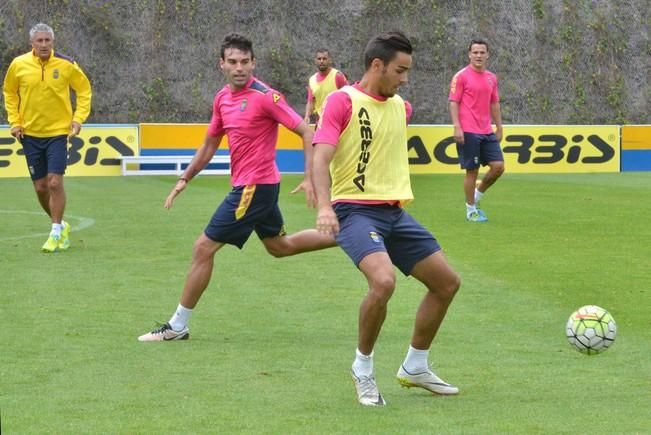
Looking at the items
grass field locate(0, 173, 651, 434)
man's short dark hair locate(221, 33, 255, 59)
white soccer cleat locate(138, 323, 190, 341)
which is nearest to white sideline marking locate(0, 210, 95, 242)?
grass field locate(0, 173, 651, 434)

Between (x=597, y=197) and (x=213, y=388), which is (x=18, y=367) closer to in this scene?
(x=213, y=388)

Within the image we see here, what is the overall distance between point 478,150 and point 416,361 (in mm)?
10158

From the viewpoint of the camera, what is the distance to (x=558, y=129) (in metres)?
29.0

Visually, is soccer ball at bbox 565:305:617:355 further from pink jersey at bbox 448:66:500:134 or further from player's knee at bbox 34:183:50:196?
pink jersey at bbox 448:66:500:134

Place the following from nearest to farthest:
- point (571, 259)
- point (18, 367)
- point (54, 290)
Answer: point (18, 367) → point (54, 290) → point (571, 259)

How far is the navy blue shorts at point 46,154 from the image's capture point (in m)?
13.4

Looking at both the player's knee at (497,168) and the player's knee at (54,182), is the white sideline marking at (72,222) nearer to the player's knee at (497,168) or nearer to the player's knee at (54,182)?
the player's knee at (54,182)

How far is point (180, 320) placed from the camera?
8773mm

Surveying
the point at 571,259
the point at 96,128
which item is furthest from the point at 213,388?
the point at 96,128

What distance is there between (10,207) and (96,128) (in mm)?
7993

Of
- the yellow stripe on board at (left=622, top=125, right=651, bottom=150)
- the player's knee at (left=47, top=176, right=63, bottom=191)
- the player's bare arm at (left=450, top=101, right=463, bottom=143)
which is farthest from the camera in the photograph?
the yellow stripe on board at (left=622, top=125, right=651, bottom=150)

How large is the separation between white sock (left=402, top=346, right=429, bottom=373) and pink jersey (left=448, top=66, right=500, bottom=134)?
1014 cm

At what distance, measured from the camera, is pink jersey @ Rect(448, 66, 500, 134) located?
17.0 meters

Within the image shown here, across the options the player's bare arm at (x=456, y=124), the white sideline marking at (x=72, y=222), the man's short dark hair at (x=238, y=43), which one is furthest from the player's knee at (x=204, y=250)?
the player's bare arm at (x=456, y=124)
